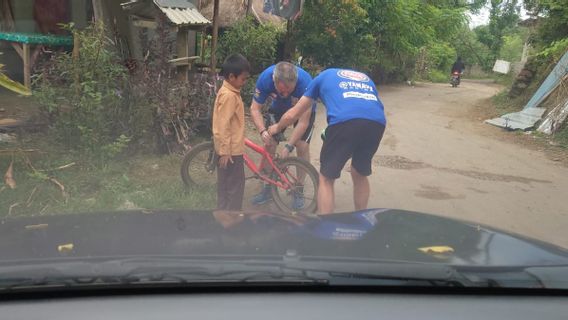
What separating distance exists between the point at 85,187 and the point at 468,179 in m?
5.07

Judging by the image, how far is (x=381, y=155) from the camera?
9570 mm

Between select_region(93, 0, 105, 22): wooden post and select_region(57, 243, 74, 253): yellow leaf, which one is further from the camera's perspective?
select_region(93, 0, 105, 22): wooden post

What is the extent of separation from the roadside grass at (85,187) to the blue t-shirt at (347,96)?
178 centimetres

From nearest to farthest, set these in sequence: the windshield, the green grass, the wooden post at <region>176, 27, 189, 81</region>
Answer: the windshield
the wooden post at <region>176, 27, 189, 81</region>
the green grass

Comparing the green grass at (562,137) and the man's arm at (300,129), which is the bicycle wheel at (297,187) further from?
the green grass at (562,137)

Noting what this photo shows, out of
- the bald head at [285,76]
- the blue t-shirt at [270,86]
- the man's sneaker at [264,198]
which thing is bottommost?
the man's sneaker at [264,198]

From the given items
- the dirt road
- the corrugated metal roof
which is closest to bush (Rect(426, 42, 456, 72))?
the dirt road

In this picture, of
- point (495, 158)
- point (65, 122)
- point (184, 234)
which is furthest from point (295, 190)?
point (495, 158)

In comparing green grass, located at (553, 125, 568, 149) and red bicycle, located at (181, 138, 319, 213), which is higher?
red bicycle, located at (181, 138, 319, 213)

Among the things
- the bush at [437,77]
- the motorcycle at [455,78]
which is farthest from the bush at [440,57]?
the motorcycle at [455,78]

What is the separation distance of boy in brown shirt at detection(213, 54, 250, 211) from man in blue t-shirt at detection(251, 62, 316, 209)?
51cm

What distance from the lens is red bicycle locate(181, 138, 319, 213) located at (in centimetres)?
584

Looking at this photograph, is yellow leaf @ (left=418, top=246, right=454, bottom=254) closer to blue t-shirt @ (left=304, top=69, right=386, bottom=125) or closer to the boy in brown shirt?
blue t-shirt @ (left=304, top=69, right=386, bottom=125)

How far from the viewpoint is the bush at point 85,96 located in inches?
256
